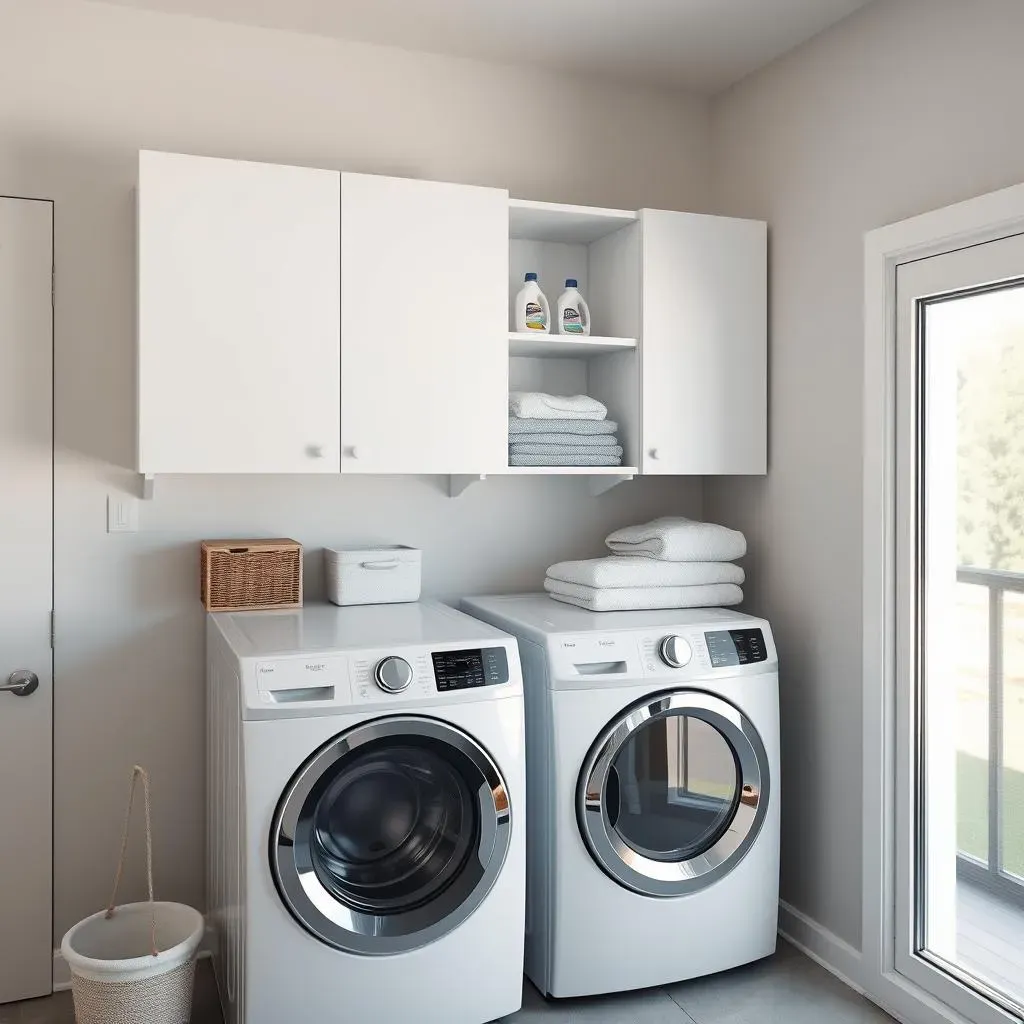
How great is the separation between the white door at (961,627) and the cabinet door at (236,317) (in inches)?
56.1

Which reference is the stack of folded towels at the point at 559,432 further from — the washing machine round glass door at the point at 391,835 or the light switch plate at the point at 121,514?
the light switch plate at the point at 121,514

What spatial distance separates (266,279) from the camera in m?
2.36

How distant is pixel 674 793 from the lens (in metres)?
2.47

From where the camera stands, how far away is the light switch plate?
2584 millimetres

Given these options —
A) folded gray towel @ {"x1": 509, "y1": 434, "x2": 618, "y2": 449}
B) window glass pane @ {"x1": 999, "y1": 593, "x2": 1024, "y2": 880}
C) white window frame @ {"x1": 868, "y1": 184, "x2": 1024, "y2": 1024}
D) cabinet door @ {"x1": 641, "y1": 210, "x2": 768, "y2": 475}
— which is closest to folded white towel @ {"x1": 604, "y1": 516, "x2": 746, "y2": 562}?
cabinet door @ {"x1": 641, "y1": 210, "x2": 768, "y2": 475}

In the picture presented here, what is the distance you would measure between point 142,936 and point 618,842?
3.84 ft

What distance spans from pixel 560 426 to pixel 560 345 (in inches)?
9.2

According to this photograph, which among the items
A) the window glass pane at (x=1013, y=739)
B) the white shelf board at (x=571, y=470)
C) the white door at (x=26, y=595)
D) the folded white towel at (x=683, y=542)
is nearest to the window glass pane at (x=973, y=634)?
the window glass pane at (x=1013, y=739)

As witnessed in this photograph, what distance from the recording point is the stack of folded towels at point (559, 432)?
2660mm

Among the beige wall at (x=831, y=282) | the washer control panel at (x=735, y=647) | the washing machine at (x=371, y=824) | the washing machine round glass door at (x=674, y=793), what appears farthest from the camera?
the washer control panel at (x=735, y=647)

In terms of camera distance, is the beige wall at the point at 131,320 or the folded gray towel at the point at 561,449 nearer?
the beige wall at the point at 131,320

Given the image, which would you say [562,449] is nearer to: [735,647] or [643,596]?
[643,596]

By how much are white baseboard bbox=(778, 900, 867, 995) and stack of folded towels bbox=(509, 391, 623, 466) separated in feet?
4.52

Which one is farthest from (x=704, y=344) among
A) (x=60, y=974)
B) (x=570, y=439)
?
(x=60, y=974)
